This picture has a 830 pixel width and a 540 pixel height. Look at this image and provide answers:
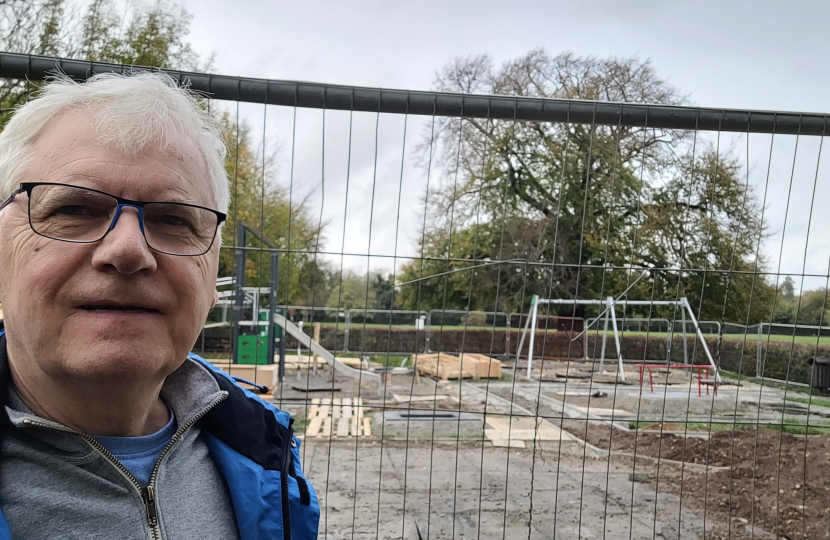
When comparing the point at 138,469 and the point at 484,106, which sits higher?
the point at 484,106

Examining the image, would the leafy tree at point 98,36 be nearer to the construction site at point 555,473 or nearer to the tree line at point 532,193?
the tree line at point 532,193

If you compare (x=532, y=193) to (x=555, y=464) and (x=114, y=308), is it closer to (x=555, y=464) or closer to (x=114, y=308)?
(x=555, y=464)

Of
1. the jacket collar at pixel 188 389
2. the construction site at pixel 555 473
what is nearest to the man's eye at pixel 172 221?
the jacket collar at pixel 188 389

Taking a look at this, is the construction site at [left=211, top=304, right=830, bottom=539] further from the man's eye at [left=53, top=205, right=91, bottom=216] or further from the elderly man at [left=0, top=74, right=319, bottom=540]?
the man's eye at [left=53, top=205, right=91, bottom=216]

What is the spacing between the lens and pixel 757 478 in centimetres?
595

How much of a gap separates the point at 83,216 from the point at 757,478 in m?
6.76

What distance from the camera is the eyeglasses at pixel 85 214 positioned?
997mm

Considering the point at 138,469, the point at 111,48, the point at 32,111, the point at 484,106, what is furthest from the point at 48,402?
the point at 111,48

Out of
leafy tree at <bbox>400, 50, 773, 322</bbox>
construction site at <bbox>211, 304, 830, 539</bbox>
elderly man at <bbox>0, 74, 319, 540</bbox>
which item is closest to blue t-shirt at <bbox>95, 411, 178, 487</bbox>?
elderly man at <bbox>0, 74, 319, 540</bbox>

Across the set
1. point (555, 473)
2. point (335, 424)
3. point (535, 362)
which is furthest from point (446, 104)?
point (535, 362)

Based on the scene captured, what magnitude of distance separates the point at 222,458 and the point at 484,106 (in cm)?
189

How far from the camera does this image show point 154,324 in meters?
1.03

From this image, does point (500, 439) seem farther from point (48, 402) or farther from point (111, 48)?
point (111, 48)

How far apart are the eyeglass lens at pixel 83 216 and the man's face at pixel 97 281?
16 mm
